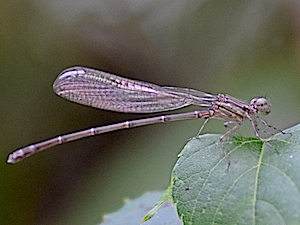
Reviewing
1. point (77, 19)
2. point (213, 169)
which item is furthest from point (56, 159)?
point (213, 169)

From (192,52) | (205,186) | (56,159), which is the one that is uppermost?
(192,52)

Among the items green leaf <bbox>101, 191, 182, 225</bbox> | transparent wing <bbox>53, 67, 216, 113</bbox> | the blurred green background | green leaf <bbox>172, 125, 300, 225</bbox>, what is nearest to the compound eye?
transparent wing <bbox>53, 67, 216, 113</bbox>

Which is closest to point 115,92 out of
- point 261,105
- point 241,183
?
point 261,105

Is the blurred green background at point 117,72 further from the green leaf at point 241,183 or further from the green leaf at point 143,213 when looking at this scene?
the green leaf at point 241,183

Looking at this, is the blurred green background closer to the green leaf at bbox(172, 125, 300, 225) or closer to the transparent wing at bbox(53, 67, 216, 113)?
the transparent wing at bbox(53, 67, 216, 113)

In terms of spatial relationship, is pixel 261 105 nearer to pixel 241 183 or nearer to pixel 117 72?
pixel 241 183

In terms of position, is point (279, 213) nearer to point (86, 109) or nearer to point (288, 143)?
point (288, 143)
